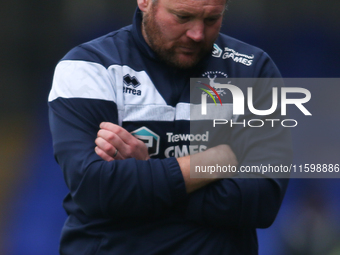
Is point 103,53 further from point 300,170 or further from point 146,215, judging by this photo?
point 300,170

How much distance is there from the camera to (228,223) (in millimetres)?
1496

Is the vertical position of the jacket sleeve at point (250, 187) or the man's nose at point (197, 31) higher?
the man's nose at point (197, 31)

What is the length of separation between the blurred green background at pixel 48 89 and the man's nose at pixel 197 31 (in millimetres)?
2310

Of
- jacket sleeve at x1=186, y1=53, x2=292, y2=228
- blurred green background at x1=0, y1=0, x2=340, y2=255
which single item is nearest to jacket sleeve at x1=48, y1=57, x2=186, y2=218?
jacket sleeve at x1=186, y1=53, x2=292, y2=228

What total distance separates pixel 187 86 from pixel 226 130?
0.22m

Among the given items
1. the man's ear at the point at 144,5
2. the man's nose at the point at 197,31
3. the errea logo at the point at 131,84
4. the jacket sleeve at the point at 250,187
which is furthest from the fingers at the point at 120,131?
the man's ear at the point at 144,5

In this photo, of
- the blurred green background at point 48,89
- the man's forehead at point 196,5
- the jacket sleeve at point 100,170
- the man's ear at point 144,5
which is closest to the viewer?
the jacket sleeve at point 100,170

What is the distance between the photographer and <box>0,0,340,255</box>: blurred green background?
3658mm

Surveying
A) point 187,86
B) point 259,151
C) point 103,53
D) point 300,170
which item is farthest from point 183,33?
point 300,170

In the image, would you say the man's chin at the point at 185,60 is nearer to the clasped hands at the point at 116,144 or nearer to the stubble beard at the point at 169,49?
the stubble beard at the point at 169,49

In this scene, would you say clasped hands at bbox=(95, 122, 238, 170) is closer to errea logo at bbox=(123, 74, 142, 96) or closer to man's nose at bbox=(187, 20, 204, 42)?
errea logo at bbox=(123, 74, 142, 96)

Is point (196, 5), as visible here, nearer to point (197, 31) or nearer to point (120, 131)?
point (197, 31)

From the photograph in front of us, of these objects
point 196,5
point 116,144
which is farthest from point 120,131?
point 196,5

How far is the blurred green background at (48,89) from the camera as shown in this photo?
144 inches
